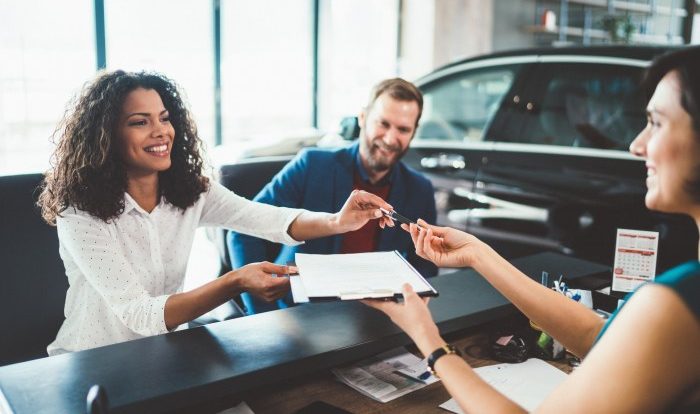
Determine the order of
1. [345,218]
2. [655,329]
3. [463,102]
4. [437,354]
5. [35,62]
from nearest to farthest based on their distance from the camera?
[655,329]
[437,354]
[345,218]
[463,102]
[35,62]

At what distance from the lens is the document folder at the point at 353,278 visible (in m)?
1.26

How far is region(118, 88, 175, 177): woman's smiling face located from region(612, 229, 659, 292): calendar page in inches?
55.4

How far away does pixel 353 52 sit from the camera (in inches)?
322

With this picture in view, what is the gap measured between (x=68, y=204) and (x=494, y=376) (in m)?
1.23

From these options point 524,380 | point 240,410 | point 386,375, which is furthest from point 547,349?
point 240,410

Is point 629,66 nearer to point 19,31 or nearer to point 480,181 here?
point 480,181

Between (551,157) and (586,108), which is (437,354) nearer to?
(551,157)

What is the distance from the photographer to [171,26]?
259 inches

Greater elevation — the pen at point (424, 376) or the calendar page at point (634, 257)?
the calendar page at point (634, 257)

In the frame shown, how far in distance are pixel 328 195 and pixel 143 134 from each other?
2.85ft

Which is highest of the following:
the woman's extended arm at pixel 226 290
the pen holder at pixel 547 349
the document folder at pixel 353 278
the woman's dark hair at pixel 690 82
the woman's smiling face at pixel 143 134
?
the woman's dark hair at pixel 690 82

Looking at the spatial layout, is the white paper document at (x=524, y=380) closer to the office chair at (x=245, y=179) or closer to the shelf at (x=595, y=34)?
the office chair at (x=245, y=179)

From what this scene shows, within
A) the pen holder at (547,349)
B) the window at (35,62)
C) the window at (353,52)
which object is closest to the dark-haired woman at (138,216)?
the pen holder at (547,349)

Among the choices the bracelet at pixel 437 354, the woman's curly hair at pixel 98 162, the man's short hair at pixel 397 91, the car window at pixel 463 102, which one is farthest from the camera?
the car window at pixel 463 102
